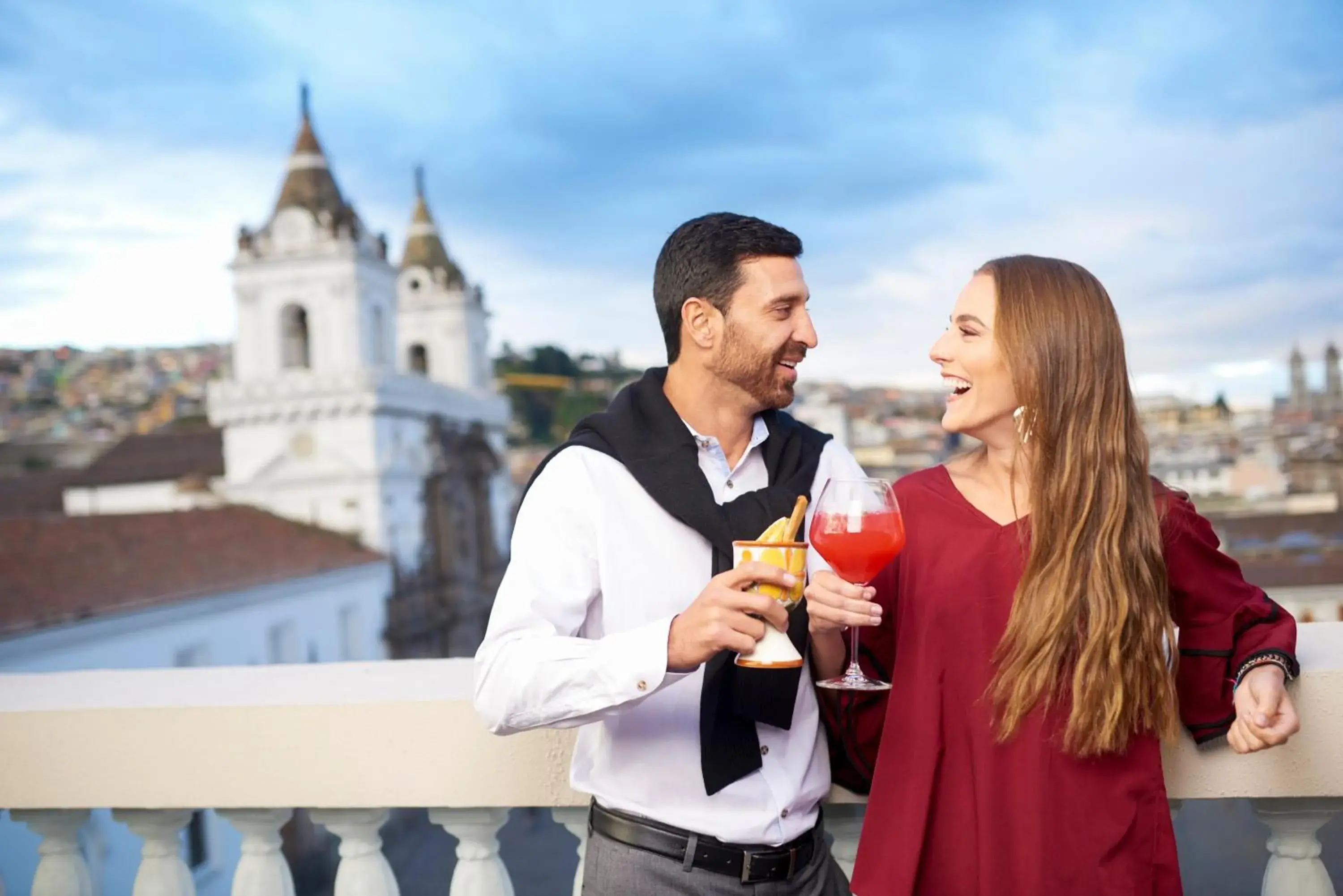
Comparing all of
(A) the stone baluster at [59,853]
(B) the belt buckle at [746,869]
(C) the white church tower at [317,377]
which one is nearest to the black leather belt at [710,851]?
(B) the belt buckle at [746,869]

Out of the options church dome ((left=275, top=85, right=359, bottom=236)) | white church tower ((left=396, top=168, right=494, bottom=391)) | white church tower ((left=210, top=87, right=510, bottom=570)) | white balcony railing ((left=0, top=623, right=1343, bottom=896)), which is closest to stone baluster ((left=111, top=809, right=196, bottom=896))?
white balcony railing ((left=0, top=623, right=1343, bottom=896))

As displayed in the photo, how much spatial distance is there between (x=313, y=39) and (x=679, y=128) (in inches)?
1354

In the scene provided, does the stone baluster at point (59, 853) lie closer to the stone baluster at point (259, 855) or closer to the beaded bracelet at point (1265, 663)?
the stone baluster at point (259, 855)

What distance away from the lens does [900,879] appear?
1.51 metres

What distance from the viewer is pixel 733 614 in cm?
134

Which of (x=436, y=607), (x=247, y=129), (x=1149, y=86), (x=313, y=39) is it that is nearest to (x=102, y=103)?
(x=247, y=129)

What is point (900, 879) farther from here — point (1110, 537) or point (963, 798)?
point (1110, 537)

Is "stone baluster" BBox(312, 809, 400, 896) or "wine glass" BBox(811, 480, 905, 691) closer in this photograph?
"wine glass" BBox(811, 480, 905, 691)

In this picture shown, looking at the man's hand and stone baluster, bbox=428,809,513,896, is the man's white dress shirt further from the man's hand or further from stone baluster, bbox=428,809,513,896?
stone baluster, bbox=428,809,513,896

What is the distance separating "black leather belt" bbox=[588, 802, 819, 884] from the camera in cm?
153

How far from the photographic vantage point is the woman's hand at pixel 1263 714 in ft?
4.88

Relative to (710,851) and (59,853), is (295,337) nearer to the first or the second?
(59,853)

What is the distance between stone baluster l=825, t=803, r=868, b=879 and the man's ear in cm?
74

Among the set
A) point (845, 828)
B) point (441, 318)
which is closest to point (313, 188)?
point (441, 318)
